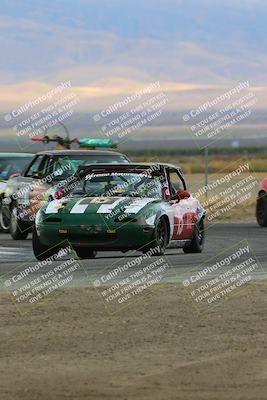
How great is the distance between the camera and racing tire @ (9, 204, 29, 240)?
2505 centimetres

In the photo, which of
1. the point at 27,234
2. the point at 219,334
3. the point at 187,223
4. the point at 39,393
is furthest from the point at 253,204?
the point at 39,393

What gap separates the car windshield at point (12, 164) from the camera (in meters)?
28.8

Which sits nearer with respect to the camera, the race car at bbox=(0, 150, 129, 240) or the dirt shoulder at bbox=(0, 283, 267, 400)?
the dirt shoulder at bbox=(0, 283, 267, 400)

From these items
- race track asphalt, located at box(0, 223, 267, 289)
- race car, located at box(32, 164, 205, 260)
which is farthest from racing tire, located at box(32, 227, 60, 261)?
race track asphalt, located at box(0, 223, 267, 289)

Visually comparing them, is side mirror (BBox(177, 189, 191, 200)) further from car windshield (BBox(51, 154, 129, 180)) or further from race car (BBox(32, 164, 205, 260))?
car windshield (BBox(51, 154, 129, 180))

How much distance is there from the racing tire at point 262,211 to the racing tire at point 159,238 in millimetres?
9412

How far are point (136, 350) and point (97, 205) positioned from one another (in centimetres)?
827

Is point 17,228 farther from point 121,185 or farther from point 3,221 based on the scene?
point 121,185

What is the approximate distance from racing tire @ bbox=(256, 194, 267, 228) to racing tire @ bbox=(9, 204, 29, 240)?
20.5 feet

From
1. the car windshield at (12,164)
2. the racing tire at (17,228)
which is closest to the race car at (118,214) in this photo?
the racing tire at (17,228)

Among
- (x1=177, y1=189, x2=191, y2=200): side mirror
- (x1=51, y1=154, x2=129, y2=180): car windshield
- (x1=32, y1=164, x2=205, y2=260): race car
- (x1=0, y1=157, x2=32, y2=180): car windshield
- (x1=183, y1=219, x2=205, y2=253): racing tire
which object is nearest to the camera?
(x1=32, y1=164, x2=205, y2=260): race car

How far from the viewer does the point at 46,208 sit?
65.0ft

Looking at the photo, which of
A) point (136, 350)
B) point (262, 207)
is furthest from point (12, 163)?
point (136, 350)

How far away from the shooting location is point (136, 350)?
37.4 ft
